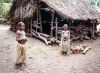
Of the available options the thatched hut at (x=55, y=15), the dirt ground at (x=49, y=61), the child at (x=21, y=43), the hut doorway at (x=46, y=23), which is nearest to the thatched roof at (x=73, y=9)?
the thatched hut at (x=55, y=15)

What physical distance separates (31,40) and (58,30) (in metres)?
2.22

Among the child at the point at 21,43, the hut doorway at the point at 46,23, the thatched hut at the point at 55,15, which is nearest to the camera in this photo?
the child at the point at 21,43

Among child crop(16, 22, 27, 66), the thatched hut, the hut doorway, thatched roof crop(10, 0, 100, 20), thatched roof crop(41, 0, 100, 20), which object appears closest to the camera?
child crop(16, 22, 27, 66)

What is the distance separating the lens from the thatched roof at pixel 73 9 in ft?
44.1

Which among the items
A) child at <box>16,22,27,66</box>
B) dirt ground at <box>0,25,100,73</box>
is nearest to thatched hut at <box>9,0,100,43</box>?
dirt ground at <box>0,25,100,73</box>

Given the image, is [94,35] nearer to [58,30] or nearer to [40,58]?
[58,30]

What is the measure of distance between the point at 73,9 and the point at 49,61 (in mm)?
6661

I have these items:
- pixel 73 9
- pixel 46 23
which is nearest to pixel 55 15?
pixel 73 9

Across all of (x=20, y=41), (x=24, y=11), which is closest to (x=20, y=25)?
(x=20, y=41)

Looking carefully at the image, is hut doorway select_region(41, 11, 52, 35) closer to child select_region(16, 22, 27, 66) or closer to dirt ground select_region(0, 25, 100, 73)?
dirt ground select_region(0, 25, 100, 73)

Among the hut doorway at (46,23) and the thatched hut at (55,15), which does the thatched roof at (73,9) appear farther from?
the hut doorway at (46,23)

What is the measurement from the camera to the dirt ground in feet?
26.8

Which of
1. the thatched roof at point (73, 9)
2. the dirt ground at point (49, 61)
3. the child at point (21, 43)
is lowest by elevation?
the dirt ground at point (49, 61)

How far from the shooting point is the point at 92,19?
52.2ft
